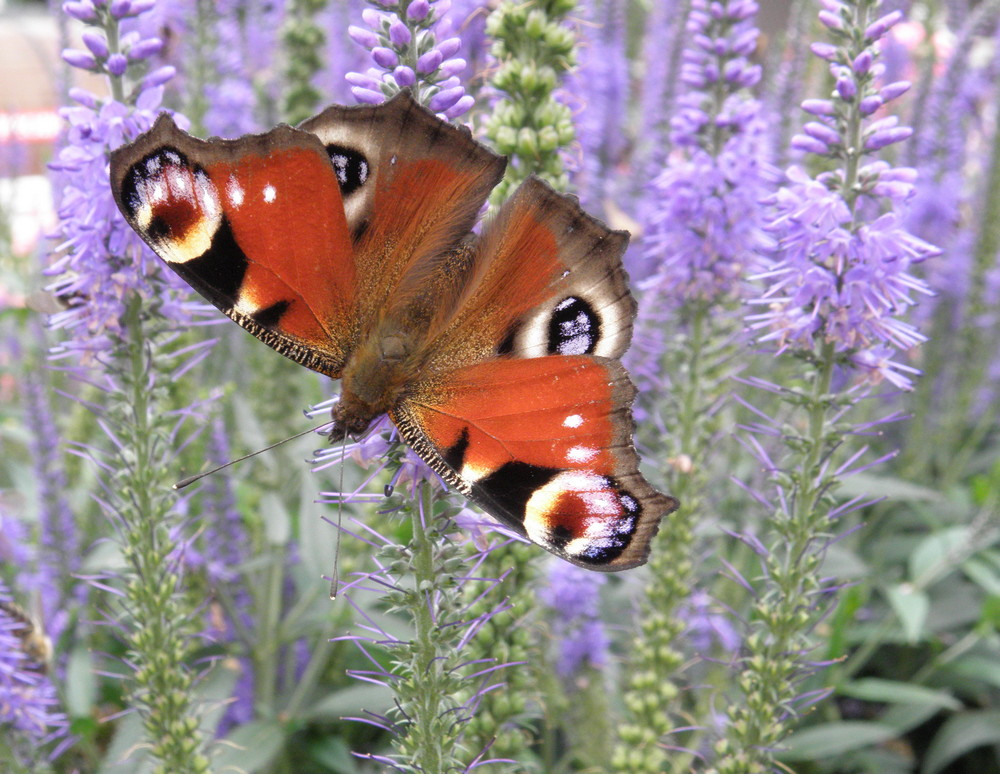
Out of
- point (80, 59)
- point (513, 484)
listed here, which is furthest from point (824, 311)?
point (80, 59)

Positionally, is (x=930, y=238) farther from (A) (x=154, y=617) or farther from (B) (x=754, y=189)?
(A) (x=154, y=617)

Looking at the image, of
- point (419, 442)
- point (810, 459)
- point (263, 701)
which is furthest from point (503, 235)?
point (263, 701)

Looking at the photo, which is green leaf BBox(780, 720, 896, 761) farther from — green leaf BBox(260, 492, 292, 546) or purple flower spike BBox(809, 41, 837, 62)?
purple flower spike BBox(809, 41, 837, 62)

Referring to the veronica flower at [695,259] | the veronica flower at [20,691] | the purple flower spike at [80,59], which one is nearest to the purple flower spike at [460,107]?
the purple flower spike at [80,59]

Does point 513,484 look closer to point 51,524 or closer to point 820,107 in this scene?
point 820,107

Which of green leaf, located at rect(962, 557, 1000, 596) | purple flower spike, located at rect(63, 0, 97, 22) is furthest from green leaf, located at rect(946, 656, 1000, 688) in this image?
purple flower spike, located at rect(63, 0, 97, 22)

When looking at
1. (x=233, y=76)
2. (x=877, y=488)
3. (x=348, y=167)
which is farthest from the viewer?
(x=233, y=76)
